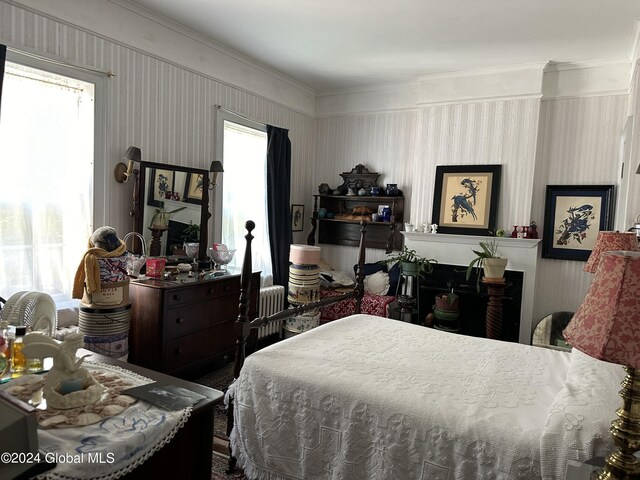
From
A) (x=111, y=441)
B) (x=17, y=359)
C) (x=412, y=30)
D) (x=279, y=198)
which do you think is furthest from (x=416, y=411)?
(x=279, y=198)

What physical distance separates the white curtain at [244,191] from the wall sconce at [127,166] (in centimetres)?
127

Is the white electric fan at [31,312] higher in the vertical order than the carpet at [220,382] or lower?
higher

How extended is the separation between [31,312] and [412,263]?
149 inches

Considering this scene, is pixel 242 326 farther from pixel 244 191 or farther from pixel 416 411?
pixel 244 191

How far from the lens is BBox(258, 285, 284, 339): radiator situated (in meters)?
4.74

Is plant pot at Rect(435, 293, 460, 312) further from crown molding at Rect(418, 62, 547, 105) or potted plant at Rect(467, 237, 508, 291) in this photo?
crown molding at Rect(418, 62, 547, 105)

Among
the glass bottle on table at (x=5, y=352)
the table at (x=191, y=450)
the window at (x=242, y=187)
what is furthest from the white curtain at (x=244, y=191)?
the table at (x=191, y=450)

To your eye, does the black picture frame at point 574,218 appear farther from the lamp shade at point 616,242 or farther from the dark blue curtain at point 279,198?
the dark blue curtain at point 279,198

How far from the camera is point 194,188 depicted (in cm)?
410

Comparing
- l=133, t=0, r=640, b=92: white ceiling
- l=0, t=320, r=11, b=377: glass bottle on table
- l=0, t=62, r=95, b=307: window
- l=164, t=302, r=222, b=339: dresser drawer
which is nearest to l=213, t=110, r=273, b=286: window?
l=133, t=0, r=640, b=92: white ceiling

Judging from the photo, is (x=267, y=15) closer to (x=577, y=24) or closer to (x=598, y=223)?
(x=577, y=24)

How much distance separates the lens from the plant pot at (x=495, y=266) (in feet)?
14.5

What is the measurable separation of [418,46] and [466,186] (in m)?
1.59

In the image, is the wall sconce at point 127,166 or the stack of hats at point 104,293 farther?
the wall sconce at point 127,166
